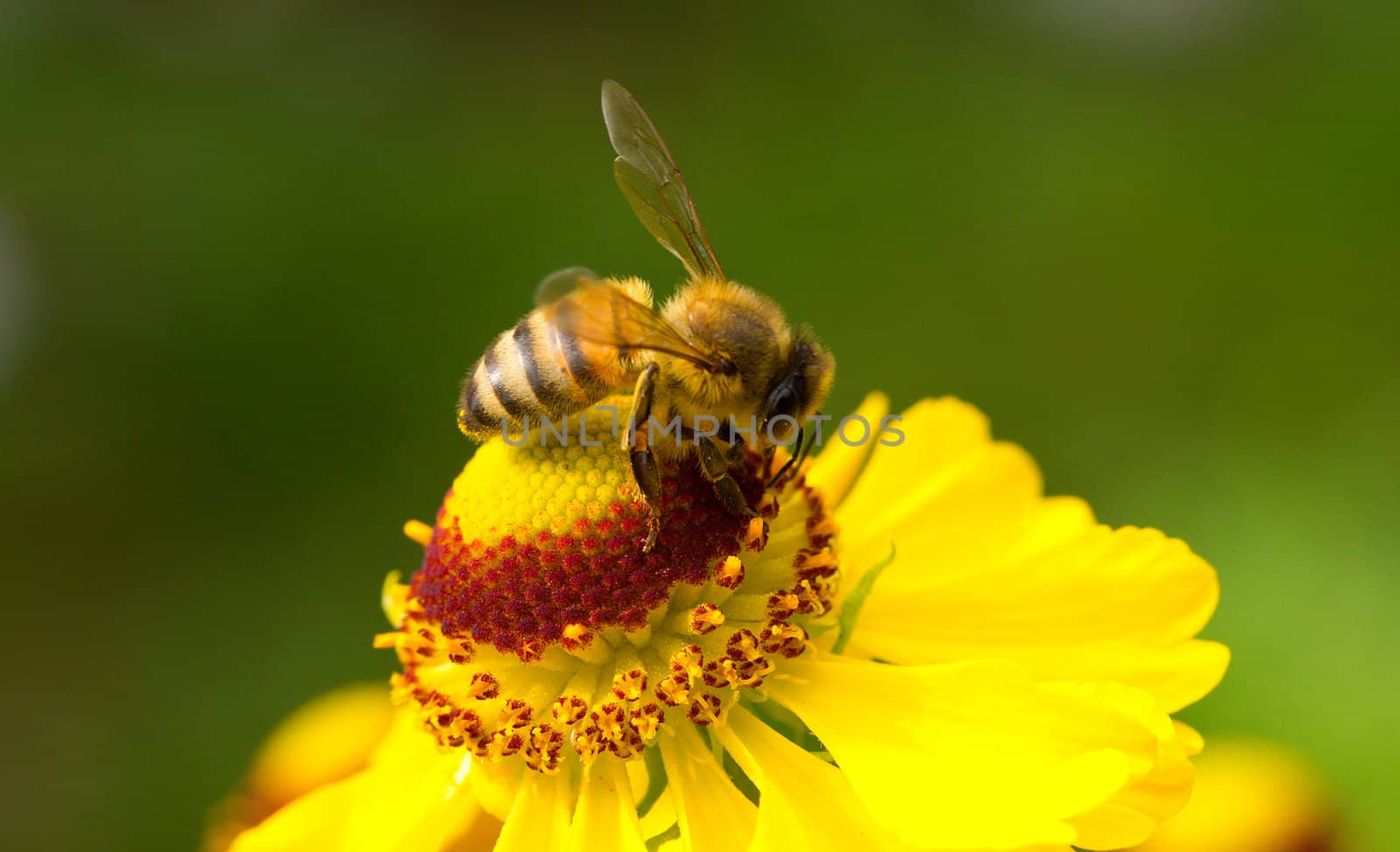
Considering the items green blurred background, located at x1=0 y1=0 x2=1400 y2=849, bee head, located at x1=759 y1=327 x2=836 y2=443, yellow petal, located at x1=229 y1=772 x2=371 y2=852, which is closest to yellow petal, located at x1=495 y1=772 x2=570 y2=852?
yellow petal, located at x1=229 y1=772 x2=371 y2=852

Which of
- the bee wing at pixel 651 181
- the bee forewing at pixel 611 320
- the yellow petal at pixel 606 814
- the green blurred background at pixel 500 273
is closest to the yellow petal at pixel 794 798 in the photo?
the yellow petal at pixel 606 814

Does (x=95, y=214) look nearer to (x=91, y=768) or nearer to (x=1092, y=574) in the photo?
(x=91, y=768)

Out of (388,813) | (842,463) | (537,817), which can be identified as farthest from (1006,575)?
(388,813)

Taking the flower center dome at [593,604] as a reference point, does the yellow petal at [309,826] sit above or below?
below

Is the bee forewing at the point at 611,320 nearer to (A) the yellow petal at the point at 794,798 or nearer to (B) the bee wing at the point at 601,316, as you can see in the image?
(B) the bee wing at the point at 601,316

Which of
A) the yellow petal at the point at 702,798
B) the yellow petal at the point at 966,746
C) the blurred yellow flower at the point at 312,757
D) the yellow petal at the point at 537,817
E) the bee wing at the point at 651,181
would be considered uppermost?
the bee wing at the point at 651,181

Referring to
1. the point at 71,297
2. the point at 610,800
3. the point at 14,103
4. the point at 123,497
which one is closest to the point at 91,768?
the point at 123,497

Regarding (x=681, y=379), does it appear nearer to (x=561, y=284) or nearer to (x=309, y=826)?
(x=561, y=284)

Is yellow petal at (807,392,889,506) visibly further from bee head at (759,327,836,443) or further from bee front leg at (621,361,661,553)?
bee front leg at (621,361,661,553)
